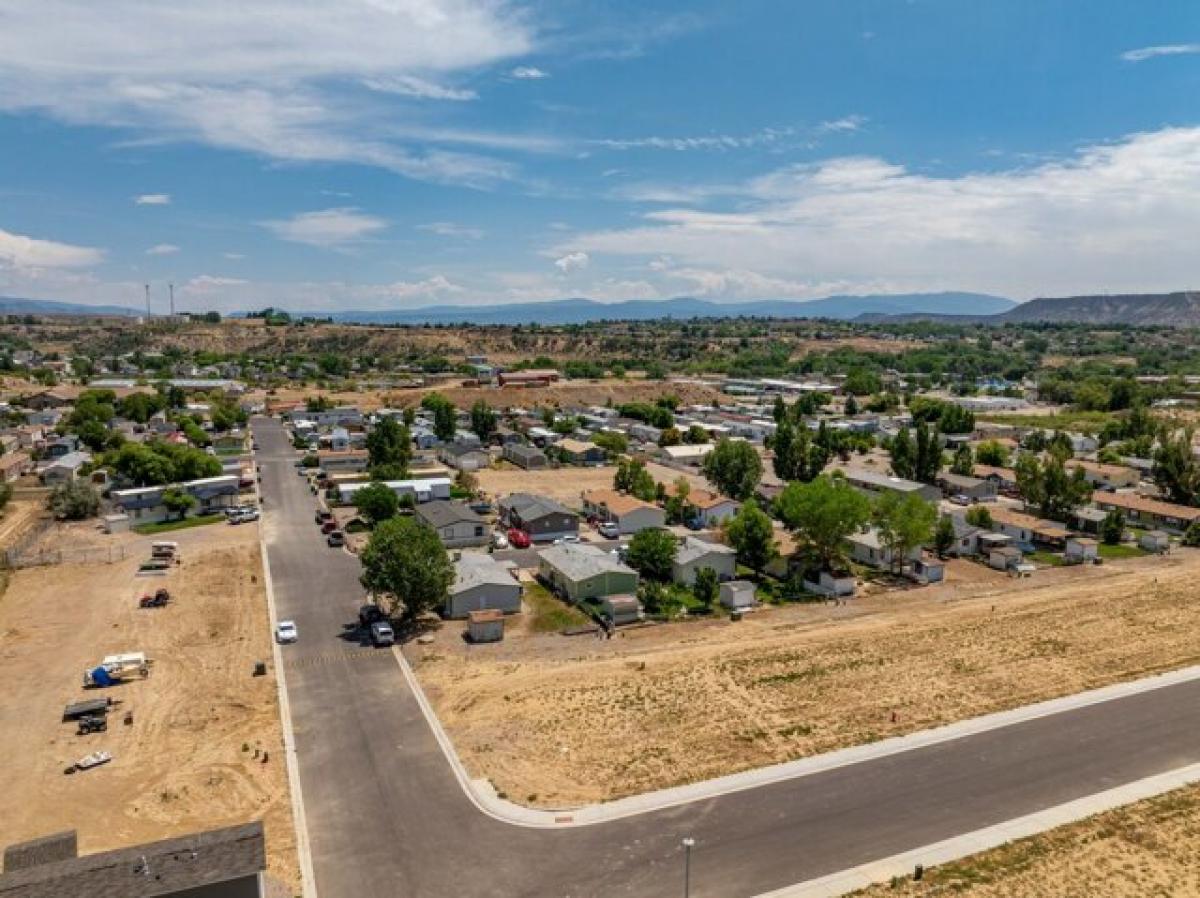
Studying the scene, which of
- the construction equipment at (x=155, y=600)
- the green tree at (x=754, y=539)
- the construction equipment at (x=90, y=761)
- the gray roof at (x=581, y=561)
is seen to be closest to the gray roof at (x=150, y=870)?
the construction equipment at (x=90, y=761)

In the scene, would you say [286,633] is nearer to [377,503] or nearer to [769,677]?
[377,503]

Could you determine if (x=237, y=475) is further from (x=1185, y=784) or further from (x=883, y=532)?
(x=1185, y=784)

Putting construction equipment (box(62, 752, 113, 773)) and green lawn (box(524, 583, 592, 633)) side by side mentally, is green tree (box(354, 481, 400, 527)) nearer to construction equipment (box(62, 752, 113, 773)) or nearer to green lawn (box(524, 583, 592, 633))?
green lawn (box(524, 583, 592, 633))

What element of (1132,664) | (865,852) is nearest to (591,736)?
(865,852)

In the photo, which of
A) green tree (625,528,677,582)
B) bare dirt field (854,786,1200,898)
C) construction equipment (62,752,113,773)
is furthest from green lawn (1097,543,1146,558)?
construction equipment (62,752,113,773)

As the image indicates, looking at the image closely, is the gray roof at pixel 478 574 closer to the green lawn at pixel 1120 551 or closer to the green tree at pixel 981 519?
the green tree at pixel 981 519

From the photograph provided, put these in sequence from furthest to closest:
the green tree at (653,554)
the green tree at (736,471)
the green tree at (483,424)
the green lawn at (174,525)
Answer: the green tree at (483,424) < the green tree at (736,471) < the green lawn at (174,525) < the green tree at (653,554)

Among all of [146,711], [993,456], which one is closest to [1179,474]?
[993,456]
